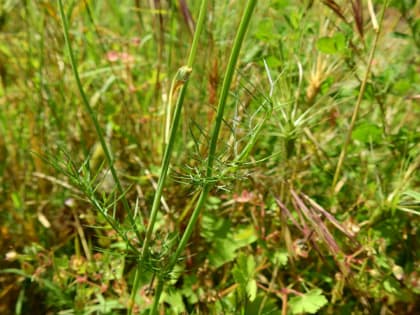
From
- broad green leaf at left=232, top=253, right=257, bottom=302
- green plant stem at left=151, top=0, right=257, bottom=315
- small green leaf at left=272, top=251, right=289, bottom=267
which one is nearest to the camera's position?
green plant stem at left=151, top=0, right=257, bottom=315

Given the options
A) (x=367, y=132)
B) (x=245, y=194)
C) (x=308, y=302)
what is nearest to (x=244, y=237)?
(x=245, y=194)

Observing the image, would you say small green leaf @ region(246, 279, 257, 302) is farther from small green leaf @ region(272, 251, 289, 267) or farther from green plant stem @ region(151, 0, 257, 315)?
green plant stem @ region(151, 0, 257, 315)

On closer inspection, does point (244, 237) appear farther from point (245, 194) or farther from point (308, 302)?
point (308, 302)

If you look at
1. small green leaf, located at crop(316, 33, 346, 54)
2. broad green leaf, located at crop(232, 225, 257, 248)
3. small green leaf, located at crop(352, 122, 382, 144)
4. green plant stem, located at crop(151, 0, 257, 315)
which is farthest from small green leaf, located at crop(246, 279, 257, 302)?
small green leaf, located at crop(316, 33, 346, 54)

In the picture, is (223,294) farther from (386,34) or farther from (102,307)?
(386,34)

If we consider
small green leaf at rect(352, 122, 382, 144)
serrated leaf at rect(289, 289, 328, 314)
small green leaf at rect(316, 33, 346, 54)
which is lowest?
serrated leaf at rect(289, 289, 328, 314)

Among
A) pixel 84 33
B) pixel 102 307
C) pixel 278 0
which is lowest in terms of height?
pixel 102 307

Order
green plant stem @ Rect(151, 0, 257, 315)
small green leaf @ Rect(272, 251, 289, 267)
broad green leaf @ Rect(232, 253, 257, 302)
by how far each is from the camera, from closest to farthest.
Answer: green plant stem @ Rect(151, 0, 257, 315)
broad green leaf @ Rect(232, 253, 257, 302)
small green leaf @ Rect(272, 251, 289, 267)

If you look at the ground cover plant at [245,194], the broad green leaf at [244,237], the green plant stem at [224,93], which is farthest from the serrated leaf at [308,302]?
the green plant stem at [224,93]

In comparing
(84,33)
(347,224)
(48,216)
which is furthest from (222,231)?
(84,33)
